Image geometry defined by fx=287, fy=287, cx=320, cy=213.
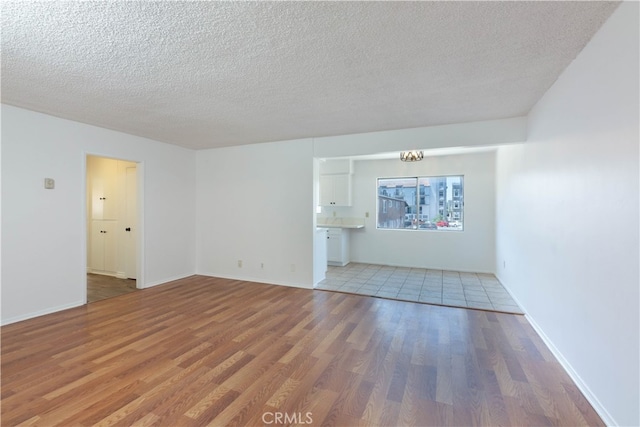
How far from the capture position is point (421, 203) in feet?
21.5

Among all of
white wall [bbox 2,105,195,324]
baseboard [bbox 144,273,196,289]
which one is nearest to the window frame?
baseboard [bbox 144,273,196,289]

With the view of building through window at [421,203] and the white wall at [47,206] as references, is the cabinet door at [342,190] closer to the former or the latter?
the view of building through window at [421,203]

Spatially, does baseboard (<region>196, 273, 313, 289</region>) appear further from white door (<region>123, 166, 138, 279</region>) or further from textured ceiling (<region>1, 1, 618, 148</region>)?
textured ceiling (<region>1, 1, 618, 148</region>)

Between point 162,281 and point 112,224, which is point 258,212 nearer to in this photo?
point 162,281

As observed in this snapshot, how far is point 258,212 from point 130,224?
2.42 m

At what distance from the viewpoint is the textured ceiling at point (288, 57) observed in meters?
1.71

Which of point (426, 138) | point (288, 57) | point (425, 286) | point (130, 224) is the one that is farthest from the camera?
point (130, 224)

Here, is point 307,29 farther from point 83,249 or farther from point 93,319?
point 83,249

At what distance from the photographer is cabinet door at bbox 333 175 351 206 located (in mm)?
6836

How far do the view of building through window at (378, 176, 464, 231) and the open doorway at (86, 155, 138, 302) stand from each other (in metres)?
5.17

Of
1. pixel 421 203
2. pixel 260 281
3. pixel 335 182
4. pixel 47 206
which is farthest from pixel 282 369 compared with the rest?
pixel 421 203

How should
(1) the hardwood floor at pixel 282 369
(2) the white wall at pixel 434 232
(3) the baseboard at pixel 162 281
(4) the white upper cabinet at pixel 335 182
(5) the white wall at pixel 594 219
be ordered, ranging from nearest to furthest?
1. (5) the white wall at pixel 594 219
2. (1) the hardwood floor at pixel 282 369
3. (3) the baseboard at pixel 162 281
4. (2) the white wall at pixel 434 232
5. (4) the white upper cabinet at pixel 335 182

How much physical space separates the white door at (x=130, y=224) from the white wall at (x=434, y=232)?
14.2 feet

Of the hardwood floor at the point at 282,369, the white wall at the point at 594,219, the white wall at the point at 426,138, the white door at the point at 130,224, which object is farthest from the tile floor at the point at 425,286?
the white door at the point at 130,224
